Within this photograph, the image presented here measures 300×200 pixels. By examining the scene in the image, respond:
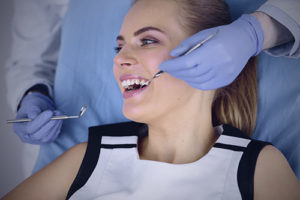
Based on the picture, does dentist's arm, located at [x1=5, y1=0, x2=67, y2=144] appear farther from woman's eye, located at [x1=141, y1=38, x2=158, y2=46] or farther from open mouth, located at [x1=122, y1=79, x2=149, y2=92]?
woman's eye, located at [x1=141, y1=38, x2=158, y2=46]

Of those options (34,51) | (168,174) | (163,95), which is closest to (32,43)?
(34,51)

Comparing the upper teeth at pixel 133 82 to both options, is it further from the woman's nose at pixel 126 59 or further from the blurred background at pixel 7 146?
the blurred background at pixel 7 146

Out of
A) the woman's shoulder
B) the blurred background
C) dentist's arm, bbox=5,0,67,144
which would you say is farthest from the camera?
the blurred background

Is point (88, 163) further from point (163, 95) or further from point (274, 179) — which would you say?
point (274, 179)

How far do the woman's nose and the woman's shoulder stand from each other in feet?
1.76

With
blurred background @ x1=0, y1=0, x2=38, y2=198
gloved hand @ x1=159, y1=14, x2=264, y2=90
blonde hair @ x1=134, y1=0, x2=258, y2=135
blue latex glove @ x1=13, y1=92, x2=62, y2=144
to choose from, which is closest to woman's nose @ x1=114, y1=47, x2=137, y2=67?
gloved hand @ x1=159, y1=14, x2=264, y2=90

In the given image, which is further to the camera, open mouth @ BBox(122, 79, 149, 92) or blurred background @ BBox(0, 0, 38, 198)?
blurred background @ BBox(0, 0, 38, 198)

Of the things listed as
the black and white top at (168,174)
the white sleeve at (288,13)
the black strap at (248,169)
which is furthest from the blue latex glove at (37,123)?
the white sleeve at (288,13)

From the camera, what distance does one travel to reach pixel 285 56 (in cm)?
110

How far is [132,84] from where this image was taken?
3.24 feet

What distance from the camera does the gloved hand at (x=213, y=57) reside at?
2.70 ft

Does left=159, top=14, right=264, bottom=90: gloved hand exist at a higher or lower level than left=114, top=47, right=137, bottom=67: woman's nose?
lower

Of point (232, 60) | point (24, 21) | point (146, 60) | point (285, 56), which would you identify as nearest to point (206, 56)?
point (232, 60)

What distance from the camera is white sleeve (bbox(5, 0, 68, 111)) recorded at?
1.55 m
